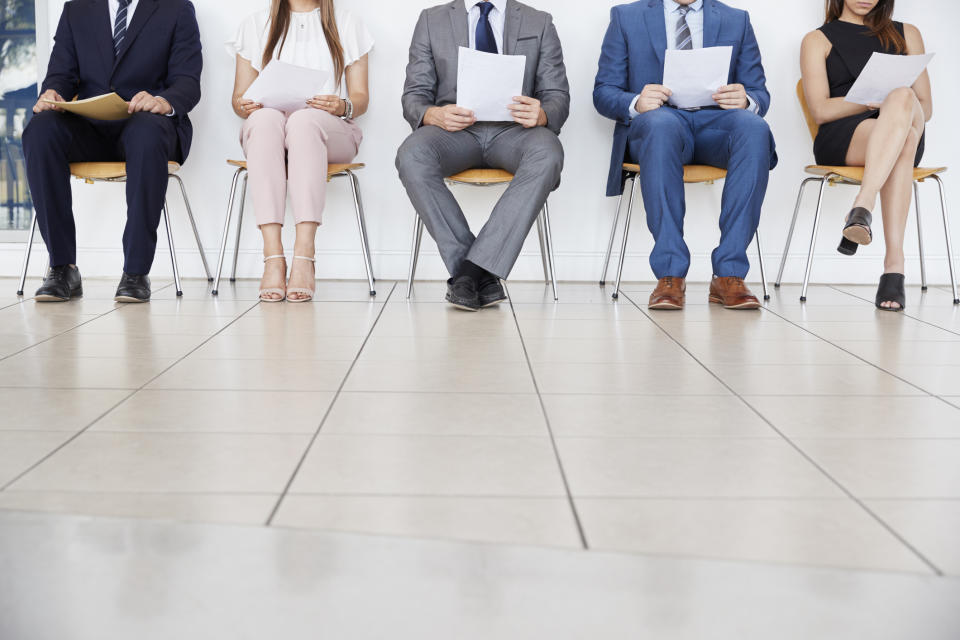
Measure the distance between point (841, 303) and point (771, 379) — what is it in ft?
4.24

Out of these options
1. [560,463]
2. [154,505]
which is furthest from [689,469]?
[154,505]

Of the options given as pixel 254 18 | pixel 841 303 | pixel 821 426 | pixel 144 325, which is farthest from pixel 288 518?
pixel 254 18

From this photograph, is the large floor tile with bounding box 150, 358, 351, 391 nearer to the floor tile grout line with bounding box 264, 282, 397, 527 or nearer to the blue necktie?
the floor tile grout line with bounding box 264, 282, 397, 527

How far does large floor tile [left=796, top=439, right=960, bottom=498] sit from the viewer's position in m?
1.06

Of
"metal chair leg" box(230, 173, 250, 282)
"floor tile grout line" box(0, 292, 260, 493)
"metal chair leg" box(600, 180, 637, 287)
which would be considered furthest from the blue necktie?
"floor tile grout line" box(0, 292, 260, 493)

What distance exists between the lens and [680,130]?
268cm

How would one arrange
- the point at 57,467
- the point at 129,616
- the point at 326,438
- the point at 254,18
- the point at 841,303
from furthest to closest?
the point at 254,18, the point at 841,303, the point at 326,438, the point at 57,467, the point at 129,616

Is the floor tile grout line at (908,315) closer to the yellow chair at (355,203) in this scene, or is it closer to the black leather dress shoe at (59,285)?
the yellow chair at (355,203)

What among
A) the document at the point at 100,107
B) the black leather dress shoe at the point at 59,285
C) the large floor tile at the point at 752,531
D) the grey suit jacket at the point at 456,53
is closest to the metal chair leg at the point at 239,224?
the document at the point at 100,107

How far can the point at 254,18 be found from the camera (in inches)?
120

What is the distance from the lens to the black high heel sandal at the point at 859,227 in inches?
93.8

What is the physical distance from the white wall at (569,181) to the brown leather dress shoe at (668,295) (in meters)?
0.76

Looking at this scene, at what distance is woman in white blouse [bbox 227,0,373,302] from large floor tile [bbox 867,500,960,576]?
198 centimetres

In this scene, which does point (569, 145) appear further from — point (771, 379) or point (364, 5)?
point (771, 379)
